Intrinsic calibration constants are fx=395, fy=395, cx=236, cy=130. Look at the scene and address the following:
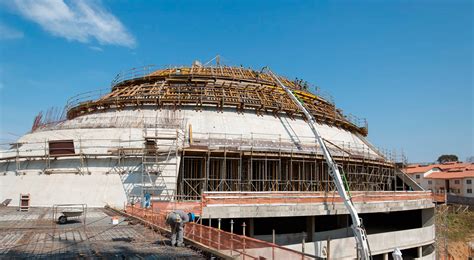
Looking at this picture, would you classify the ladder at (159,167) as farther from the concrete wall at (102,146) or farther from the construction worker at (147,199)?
the construction worker at (147,199)

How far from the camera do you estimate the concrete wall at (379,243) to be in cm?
1878

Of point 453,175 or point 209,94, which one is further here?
point 453,175

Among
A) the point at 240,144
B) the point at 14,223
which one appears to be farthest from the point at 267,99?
the point at 14,223

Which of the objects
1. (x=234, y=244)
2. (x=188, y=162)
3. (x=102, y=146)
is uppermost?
(x=102, y=146)

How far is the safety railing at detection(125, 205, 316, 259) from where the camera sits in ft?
26.8

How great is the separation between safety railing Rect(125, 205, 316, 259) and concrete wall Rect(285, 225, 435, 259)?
755cm

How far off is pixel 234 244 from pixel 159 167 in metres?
13.4

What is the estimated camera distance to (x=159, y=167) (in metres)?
22.5

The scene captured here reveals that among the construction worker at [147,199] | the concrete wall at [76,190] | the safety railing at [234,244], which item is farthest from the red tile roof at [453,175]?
the safety railing at [234,244]

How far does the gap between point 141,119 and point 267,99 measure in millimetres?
9997

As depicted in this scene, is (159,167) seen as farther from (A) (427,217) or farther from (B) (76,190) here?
(A) (427,217)

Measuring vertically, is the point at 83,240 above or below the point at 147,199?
below

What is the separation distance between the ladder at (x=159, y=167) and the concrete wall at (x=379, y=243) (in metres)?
7.77

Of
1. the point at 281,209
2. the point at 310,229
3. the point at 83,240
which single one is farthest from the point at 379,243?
the point at 83,240
